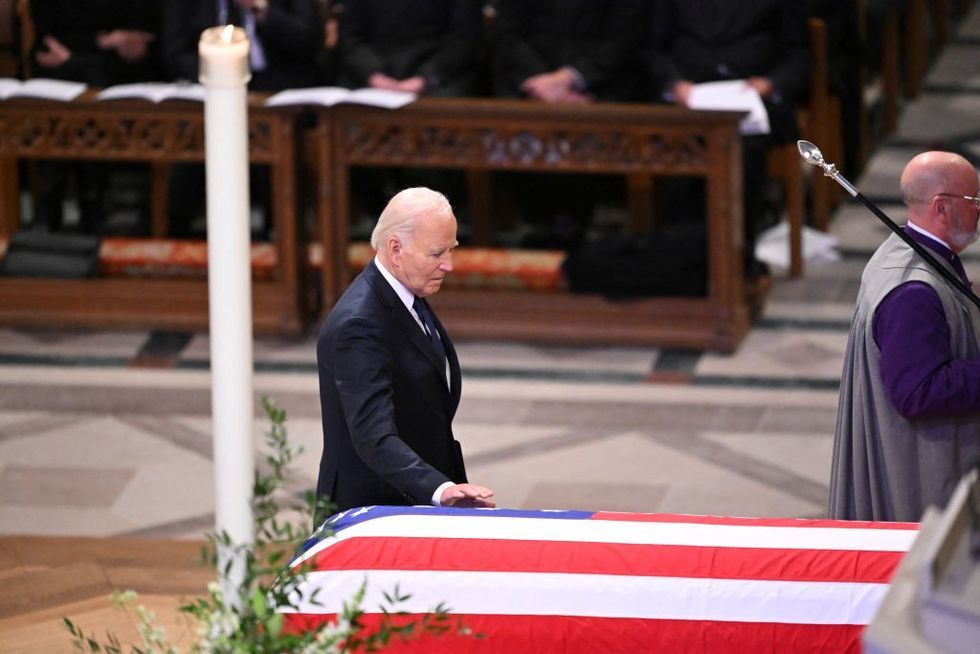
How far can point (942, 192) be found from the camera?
4.17 meters

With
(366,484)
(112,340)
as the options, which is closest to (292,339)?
(112,340)

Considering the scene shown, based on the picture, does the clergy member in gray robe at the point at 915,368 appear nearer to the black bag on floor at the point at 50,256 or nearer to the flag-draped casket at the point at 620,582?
the flag-draped casket at the point at 620,582

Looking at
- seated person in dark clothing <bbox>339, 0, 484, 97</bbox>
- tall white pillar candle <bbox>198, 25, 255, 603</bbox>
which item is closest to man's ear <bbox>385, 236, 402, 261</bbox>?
tall white pillar candle <bbox>198, 25, 255, 603</bbox>

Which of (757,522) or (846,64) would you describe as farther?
(846,64)

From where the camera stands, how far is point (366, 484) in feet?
13.5

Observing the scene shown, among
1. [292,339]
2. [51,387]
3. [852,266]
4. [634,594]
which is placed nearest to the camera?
[634,594]

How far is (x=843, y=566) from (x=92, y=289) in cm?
595

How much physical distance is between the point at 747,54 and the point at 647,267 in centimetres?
129

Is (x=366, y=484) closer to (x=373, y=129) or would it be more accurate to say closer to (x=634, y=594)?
(x=634, y=594)

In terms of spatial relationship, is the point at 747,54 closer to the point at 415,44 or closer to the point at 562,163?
the point at 562,163

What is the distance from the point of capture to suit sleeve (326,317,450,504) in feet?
12.7

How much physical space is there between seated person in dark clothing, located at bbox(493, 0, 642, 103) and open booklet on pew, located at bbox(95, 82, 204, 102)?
5.09ft

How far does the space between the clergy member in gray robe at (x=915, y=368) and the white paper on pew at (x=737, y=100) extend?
4044 mm

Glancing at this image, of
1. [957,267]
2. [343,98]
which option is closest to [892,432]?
[957,267]
